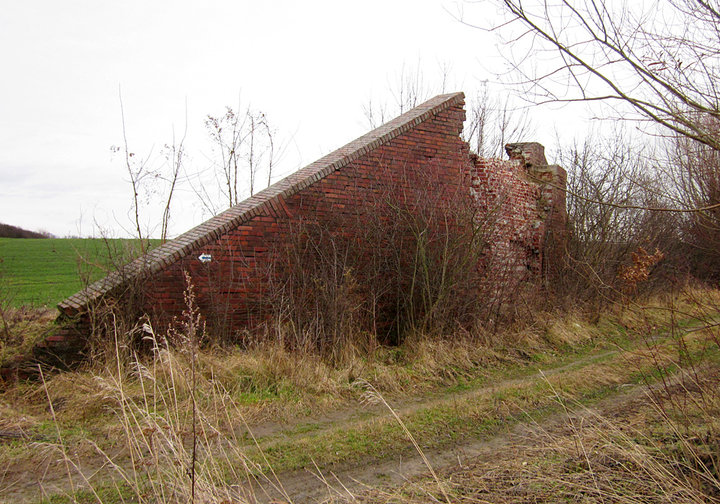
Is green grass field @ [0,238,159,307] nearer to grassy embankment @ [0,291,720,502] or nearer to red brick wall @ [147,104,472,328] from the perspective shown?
red brick wall @ [147,104,472,328]

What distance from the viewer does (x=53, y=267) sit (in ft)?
80.5

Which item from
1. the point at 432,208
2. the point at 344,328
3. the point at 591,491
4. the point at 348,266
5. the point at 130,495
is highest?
the point at 432,208

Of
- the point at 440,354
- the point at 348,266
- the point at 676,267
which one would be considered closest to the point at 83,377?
the point at 348,266

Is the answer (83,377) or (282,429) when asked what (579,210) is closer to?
(282,429)

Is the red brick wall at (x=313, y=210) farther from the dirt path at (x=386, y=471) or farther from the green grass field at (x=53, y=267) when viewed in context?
the dirt path at (x=386, y=471)

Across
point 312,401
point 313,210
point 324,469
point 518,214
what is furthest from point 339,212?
point 324,469

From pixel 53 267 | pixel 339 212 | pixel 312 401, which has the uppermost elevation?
pixel 339 212

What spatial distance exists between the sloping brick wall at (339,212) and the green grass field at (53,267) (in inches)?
12.4

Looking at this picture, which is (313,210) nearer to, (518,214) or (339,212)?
(339,212)

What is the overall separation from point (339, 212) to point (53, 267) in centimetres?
2206

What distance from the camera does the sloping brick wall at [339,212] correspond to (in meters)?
6.91

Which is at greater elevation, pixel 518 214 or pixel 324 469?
pixel 518 214

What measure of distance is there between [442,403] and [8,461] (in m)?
4.33

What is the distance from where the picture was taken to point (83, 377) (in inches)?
221
